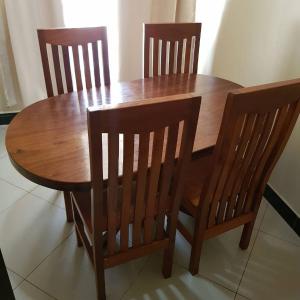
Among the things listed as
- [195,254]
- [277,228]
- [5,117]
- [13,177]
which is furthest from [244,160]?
[5,117]

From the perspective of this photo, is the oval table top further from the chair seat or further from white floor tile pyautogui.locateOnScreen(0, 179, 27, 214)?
white floor tile pyautogui.locateOnScreen(0, 179, 27, 214)

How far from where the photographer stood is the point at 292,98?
1.02m

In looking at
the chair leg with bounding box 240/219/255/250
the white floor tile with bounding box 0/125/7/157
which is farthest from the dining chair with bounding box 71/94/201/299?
the white floor tile with bounding box 0/125/7/157

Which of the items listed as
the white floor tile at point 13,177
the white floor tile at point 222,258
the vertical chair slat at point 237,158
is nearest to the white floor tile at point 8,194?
the white floor tile at point 13,177

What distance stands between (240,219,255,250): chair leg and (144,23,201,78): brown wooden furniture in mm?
1082

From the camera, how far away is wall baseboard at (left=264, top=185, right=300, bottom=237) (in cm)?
179

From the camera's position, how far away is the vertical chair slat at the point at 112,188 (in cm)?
84

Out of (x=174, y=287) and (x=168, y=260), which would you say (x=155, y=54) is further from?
(x=174, y=287)

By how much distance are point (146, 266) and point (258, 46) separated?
158cm

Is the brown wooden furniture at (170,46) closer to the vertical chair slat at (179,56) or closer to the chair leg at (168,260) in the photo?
the vertical chair slat at (179,56)

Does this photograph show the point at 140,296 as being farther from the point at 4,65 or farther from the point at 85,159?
the point at 4,65

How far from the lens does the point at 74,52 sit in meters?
1.64

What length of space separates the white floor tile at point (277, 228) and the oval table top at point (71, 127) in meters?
0.88

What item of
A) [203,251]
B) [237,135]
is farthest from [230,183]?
[203,251]
